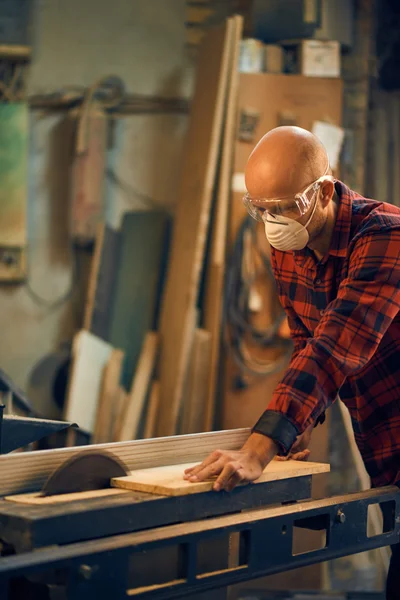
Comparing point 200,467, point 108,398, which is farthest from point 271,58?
point 200,467

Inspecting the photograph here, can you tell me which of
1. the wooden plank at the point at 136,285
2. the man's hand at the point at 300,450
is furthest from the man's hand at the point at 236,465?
the wooden plank at the point at 136,285

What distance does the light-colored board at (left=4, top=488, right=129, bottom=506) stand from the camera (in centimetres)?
188

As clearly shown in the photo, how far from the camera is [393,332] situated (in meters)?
2.41

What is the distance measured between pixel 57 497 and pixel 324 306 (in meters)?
0.93

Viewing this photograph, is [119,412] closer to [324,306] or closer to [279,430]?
[324,306]

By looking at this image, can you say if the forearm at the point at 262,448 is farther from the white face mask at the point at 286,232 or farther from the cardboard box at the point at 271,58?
the cardboard box at the point at 271,58

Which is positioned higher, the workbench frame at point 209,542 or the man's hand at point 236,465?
the man's hand at point 236,465

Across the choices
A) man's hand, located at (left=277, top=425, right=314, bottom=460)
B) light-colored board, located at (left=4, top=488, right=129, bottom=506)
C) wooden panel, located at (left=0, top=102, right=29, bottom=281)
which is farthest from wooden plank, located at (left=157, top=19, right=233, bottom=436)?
light-colored board, located at (left=4, top=488, right=129, bottom=506)

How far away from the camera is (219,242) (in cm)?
499

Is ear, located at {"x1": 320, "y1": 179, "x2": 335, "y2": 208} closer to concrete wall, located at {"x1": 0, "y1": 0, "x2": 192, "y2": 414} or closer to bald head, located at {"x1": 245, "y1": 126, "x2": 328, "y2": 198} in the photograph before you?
bald head, located at {"x1": 245, "y1": 126, "x2": 328, "y2": 198}

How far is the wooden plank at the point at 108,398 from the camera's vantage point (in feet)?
16.6

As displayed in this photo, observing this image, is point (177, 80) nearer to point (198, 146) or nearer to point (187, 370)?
point (198, 146)

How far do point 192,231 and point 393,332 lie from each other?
9.05 ft

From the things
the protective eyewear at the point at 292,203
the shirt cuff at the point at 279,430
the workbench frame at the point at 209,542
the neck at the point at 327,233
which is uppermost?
the protective eyewear at the point at 292,203
